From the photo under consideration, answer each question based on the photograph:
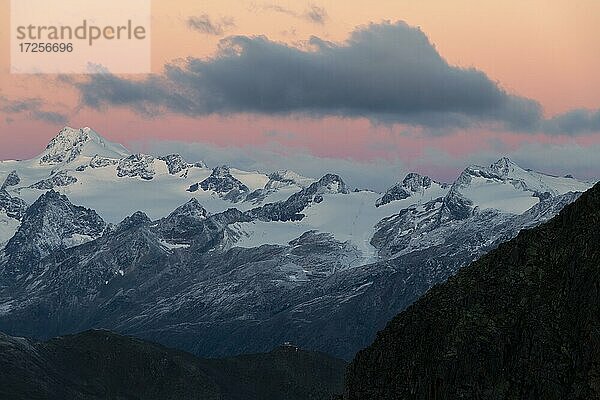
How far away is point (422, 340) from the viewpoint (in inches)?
6890

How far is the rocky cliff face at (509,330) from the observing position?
158 m

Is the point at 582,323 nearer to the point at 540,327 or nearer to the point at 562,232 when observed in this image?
the point at 540,327

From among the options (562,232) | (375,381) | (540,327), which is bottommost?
(375,381)

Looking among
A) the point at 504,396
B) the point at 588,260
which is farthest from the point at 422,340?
the point at 588,260

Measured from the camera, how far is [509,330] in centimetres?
16650

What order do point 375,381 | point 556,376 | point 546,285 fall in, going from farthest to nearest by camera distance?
1. point 375,381
2. point 546,285
3. point 556,376

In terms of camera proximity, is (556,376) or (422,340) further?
(422,340)

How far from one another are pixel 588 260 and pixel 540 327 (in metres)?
12.6

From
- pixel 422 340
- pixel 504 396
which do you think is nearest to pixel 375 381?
pixel 422 340

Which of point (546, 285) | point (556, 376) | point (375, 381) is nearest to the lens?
point (556, 376)

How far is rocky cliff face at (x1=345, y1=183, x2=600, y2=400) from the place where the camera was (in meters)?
Result: 158

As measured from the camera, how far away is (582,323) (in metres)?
158

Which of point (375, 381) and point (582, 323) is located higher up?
point (582, 323)

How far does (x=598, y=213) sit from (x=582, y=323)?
902 inches
